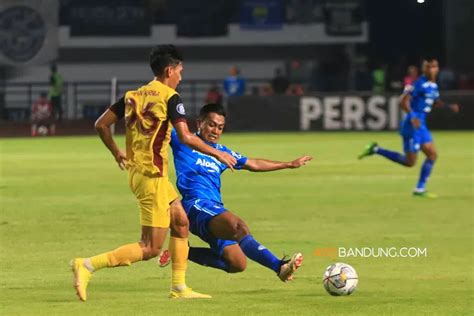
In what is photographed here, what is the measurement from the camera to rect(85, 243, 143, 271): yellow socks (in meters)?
12.3

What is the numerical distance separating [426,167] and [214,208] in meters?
11.5

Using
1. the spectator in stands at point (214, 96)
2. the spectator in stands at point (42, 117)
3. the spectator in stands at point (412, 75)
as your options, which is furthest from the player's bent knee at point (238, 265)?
the spectator in stands at point (214, 96)

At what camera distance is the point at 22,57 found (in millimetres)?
55094

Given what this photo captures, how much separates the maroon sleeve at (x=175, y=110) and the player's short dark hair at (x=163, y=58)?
29 centimetres

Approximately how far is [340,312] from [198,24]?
4486cm

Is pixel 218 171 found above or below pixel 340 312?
above

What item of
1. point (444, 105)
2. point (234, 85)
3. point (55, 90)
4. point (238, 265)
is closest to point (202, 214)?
point (238, 265)

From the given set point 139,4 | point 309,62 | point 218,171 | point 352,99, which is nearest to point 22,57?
point 139,4

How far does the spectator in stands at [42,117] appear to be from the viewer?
4722 cm

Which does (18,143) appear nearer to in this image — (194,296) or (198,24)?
(198,24)

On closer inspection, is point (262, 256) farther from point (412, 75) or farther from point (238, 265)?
point (412, 75)

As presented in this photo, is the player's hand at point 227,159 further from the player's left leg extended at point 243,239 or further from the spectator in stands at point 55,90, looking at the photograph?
the spectator in stands at point 55,90

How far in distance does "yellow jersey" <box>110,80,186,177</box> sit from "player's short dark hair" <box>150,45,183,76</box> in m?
0.11

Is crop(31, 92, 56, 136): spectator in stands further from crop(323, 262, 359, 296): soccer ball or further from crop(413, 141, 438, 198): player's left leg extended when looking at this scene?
crop(323, 262, 359, 296): soccer ball
